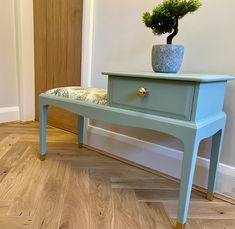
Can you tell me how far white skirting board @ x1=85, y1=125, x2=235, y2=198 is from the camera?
3.82 ft

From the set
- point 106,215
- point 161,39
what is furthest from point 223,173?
point 161,39

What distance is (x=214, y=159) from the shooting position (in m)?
1.08

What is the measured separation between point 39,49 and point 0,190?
58.6 inches

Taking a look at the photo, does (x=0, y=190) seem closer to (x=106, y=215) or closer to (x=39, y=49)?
(x=106, y=215)

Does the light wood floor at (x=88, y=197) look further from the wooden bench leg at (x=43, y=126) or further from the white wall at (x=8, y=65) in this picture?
the white wall at (x=8, y=65)

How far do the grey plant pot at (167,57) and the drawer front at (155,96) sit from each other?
0.52ft

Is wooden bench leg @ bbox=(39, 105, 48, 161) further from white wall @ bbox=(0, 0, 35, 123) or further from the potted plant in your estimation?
white wall @ bbox=(0, 0, 35, 123)

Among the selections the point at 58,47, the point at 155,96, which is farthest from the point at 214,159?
the point at 58,47

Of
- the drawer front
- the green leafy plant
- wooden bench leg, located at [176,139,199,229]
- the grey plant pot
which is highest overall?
the green leafy plant

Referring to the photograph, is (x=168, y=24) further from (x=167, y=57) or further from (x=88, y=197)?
(x=88, y=197)

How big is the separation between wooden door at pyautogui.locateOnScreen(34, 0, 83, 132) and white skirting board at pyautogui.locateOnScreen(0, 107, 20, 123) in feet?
0.97

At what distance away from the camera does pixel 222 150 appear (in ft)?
3.84

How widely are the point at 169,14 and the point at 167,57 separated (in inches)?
6.7

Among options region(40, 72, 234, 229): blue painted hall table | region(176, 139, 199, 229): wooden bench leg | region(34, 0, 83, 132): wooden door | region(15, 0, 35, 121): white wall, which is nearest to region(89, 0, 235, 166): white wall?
region(40, 72, 234, 229): blue painted hall table
